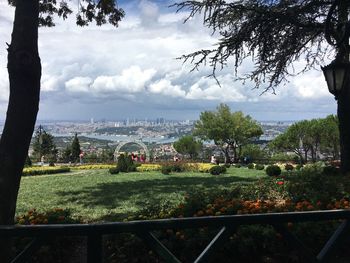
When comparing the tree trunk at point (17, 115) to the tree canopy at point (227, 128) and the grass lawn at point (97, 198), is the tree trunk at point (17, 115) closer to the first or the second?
the grass lawn at point (97, 198)

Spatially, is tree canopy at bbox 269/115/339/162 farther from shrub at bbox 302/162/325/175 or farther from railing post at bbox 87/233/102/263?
railing post at bbox 87/233/102/263

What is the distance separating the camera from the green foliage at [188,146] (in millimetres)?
75625

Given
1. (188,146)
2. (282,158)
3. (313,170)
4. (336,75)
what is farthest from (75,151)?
(336,75)

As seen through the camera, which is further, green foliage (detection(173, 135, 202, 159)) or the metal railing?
green foliage (detection(173, 135, 202, 159))

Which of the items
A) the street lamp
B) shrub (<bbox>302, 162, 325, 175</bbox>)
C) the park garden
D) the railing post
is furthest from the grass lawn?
the railing post

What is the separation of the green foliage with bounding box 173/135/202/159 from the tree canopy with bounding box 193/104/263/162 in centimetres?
2051

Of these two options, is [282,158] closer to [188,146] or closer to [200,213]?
[188,146]

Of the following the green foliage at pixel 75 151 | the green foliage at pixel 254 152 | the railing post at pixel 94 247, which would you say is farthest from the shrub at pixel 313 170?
the green foliage at pixel 254 152

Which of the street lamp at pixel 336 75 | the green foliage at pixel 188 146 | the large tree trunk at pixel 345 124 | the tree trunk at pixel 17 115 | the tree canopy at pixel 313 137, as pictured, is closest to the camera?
the tree trunk at pixel 17 115

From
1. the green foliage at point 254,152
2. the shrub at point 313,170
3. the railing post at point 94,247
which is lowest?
the green foliage at point 254,152

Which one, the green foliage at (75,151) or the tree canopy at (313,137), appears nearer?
the green foliage at (75,151)

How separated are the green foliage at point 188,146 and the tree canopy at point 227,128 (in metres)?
20.5

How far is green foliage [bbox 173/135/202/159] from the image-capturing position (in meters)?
75.6

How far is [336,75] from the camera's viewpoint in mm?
8383
